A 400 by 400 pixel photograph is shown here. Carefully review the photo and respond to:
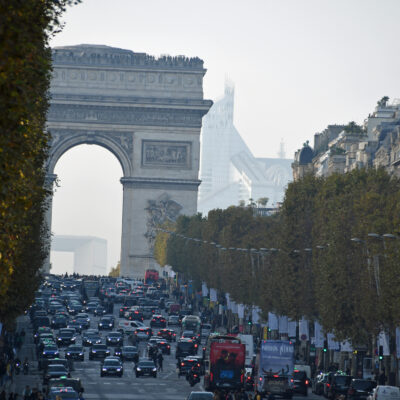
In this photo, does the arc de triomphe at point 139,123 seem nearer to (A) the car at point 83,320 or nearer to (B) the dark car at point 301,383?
(A) the car at point 83,320

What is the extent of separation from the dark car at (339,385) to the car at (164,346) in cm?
2812

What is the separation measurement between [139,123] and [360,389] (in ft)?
384

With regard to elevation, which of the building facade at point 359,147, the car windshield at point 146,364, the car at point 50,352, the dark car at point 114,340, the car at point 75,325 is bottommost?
the car windshield at point 146,364

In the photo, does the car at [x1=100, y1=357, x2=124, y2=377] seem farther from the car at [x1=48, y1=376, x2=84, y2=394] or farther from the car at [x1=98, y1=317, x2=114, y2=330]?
the car at [x1=98, y1=317, x2=114, y2=330]

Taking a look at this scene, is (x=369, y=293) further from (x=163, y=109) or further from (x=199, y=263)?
(x=163, y=109)

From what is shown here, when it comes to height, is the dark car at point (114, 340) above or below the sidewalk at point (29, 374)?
above

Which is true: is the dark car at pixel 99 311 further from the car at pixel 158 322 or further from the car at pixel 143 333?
the car at pixel 143 333

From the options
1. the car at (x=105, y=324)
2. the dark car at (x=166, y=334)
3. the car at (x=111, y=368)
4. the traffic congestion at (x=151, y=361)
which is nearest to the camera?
the traffic congestion at (x=151, y=361)

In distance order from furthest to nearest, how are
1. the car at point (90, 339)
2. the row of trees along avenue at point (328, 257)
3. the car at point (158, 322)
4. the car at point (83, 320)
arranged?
the car at point (158, 322), the car at point (83, 320), the car at point (90, 339), the row of trees along avenue at point (328, 257)

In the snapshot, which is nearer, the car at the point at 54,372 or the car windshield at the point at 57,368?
the car at the point at 54,372

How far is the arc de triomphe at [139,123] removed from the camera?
175125 mm

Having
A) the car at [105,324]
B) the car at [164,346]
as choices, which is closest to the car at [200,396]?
the car at [164,346]

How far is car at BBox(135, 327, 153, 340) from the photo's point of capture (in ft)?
331

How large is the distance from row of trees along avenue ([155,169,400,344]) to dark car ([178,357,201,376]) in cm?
764
